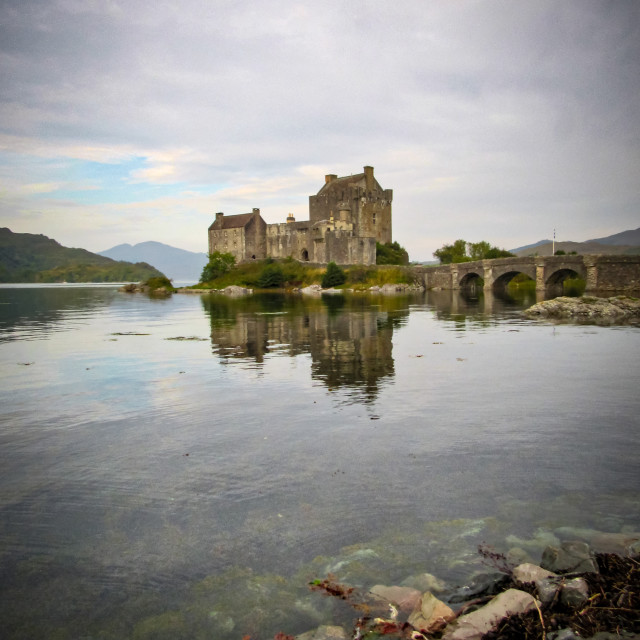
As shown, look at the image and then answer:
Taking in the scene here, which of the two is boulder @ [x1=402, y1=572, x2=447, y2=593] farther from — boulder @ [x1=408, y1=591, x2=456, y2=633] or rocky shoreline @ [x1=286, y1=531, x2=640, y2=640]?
boulder @ [x1=408, y1=591, x2=456, y2=633]

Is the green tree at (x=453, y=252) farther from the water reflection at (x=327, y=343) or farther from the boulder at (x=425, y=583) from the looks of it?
the boulder at (x=425, y=583)

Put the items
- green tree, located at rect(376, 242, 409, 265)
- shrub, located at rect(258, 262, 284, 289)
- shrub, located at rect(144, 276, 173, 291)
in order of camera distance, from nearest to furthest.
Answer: shrub, located at rect(258, 262, 284, 289) < green tree, located at rect(376, 242, 409, 265) < shrub, located at rect(144, 276, 173, 291)

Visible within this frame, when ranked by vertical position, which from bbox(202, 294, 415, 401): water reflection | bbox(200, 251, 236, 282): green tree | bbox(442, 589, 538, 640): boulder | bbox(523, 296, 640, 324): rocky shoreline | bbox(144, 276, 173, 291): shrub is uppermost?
bbox(200, 251, 236, 282): green tree

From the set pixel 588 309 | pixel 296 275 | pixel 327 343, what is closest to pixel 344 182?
pixel 296 275

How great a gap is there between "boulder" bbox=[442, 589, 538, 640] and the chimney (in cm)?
9478

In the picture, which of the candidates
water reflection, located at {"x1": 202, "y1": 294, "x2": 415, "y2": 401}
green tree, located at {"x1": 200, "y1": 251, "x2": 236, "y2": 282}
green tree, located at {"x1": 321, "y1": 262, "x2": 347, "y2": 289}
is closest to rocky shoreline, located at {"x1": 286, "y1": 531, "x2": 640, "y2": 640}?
water reflection, located at {"x1": 202, "y1": 294, "x2": 415, "y2": 401}

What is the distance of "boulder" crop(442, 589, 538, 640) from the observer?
13.8 ft

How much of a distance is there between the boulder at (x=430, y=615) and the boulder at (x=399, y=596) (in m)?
0.10

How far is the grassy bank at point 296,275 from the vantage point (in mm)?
84562

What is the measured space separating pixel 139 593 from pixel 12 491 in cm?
323

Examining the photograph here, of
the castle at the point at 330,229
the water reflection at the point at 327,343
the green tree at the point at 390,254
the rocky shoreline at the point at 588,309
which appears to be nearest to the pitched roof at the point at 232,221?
the castle at the point at 330,229

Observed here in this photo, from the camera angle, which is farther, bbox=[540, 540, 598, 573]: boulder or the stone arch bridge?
the stone arch bridge

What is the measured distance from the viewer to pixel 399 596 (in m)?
4.86

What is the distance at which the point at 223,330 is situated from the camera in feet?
91.1
